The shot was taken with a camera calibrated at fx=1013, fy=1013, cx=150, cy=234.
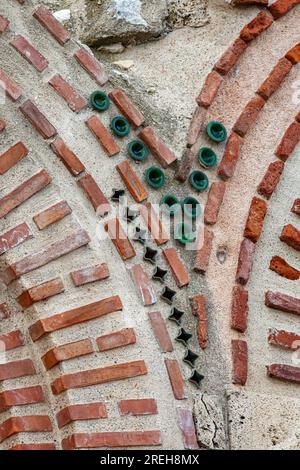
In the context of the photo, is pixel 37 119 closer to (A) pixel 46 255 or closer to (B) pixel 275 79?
(A) pixel 46 255

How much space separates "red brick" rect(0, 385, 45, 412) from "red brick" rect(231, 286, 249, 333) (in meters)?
0.65

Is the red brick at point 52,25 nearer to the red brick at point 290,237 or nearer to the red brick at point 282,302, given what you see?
the red brick at point 290,237

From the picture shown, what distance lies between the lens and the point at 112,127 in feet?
10.5

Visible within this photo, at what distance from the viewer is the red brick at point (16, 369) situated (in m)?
2.89

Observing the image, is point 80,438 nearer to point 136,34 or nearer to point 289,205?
point 289,205

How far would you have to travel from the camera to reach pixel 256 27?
11.5ft

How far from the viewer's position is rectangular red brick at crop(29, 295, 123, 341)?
2.91 meters

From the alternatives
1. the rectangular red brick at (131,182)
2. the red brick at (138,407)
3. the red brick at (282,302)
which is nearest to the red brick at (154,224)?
the rectangular red brick at (131,182)

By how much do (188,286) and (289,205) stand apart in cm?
49

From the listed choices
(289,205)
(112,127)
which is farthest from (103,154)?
(289,205)

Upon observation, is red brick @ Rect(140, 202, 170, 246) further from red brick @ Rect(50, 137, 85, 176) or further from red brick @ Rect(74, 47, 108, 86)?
red brick @ Rect(74, 47, 108, 86)

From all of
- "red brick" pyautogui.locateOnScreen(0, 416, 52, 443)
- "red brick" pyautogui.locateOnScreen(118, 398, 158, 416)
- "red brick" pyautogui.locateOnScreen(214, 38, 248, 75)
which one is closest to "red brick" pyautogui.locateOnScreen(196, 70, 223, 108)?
"red brick" pyautogui.locateOnScreen(214, 38, 248, 75)

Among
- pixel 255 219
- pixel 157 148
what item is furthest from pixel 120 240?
pixel 255 219

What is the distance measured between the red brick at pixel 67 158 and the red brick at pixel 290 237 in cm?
71
